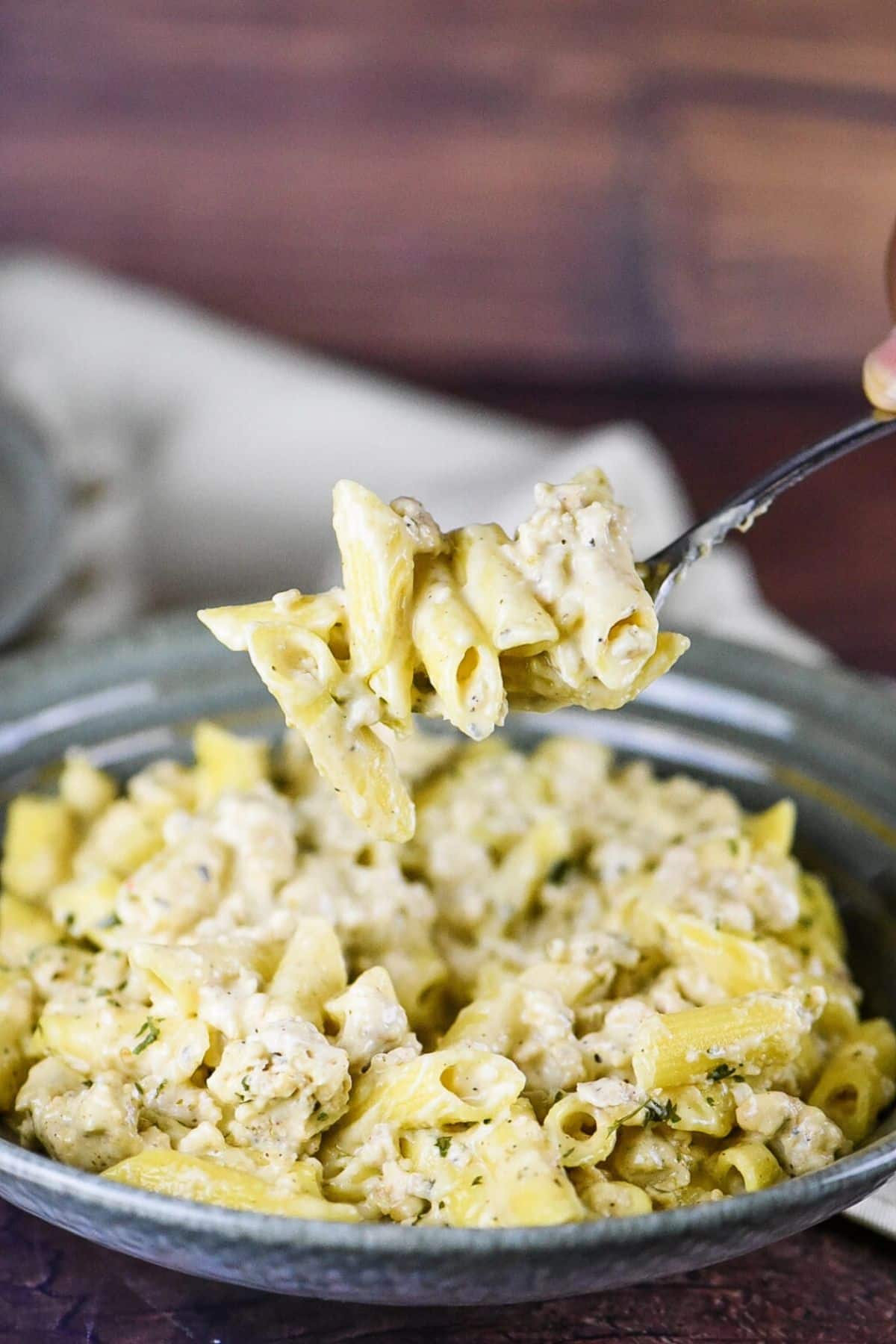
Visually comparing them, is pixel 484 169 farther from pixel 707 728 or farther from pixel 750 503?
pixel 750 503

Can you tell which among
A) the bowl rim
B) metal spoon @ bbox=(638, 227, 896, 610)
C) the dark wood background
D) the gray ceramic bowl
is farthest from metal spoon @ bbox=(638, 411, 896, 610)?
the dark wood background

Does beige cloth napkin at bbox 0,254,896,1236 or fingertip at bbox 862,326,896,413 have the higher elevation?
fingertip at bbox 862,326,896,413

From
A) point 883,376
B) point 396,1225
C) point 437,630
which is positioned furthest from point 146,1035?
point 883,376

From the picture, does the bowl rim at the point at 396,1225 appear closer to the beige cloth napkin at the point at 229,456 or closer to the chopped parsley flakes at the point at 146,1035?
the chopped parsley flakes at the point at 146,1035

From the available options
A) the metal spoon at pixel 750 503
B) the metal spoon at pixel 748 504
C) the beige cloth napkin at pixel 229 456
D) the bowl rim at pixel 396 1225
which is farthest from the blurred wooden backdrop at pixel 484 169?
the bowl rim at pixel 396 1225

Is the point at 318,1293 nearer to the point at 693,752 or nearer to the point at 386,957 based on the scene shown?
the point at 386,957

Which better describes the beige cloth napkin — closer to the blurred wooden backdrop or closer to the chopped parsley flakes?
the blurred wooden backdrop
